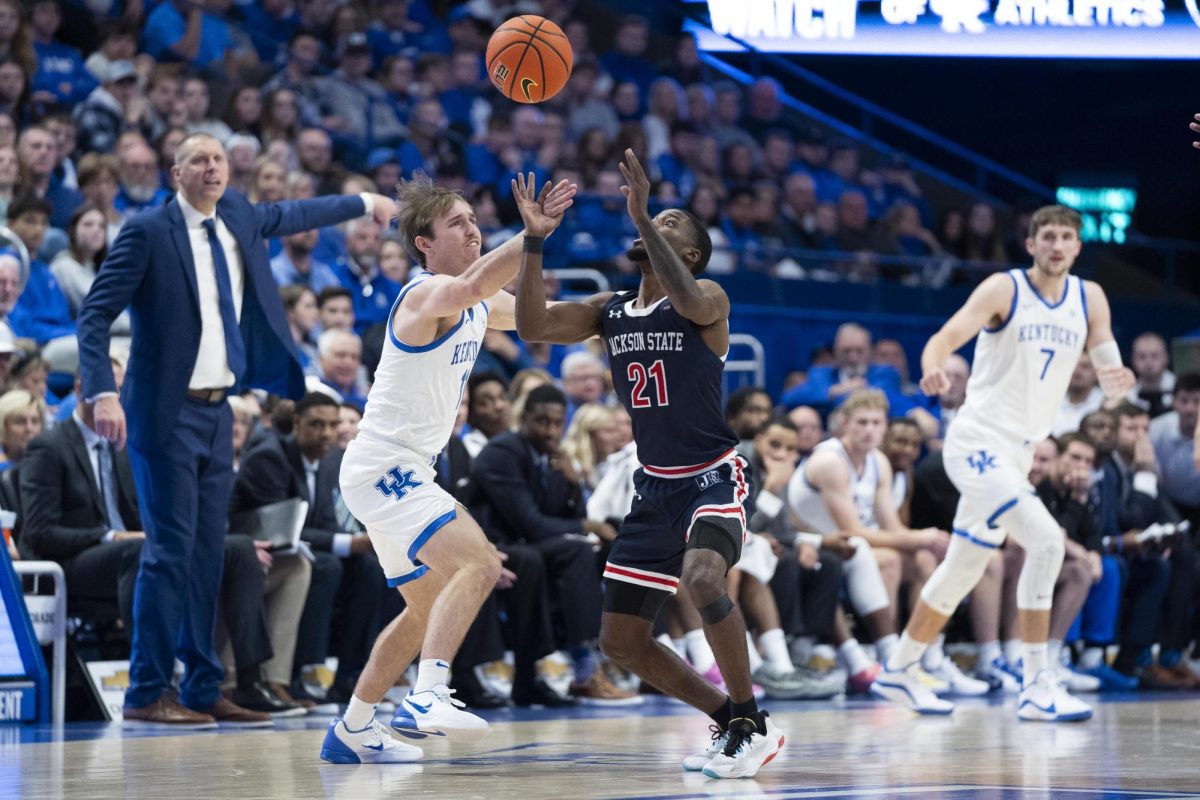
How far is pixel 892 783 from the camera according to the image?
584cm

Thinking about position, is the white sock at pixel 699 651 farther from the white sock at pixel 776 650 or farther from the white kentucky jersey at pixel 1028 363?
the white kentucky jersey at pixel 1028 363

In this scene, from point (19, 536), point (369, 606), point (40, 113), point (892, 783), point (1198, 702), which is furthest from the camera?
point (40, 113)

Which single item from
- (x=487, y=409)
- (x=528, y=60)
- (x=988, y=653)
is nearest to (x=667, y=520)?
(x=528, y=60)

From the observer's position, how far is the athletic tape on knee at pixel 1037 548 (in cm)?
891

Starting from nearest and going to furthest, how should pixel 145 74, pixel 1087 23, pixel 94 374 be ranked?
pixel 94 374
pixel 145 74
pixel 1087 23

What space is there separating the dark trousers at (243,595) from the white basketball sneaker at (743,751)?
11.0 feet

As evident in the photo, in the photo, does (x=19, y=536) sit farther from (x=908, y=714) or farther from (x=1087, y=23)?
(x=1087, y=23)

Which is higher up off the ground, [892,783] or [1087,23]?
[1087,23]

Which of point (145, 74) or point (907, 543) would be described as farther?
point (145, 74)

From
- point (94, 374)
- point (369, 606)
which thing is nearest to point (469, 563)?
point (94, 374)

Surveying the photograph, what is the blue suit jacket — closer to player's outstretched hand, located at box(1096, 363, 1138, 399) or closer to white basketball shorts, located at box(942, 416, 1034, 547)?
white basketball shorts, located at box(942, 416, 1034, 547)

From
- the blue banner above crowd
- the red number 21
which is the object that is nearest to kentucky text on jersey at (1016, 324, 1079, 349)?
the red number 21

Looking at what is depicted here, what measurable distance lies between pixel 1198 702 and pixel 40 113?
919cm

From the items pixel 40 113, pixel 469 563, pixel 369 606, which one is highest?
pixel 40 113
